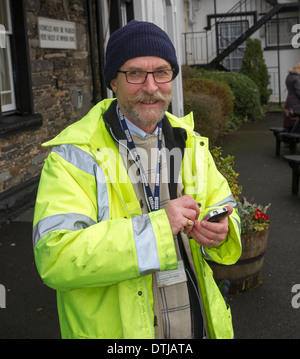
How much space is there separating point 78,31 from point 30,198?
3.48 m

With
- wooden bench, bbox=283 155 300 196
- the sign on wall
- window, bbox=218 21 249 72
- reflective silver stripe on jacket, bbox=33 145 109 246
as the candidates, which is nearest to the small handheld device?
reflective silver stripe on jacket, bbox=33 145 109 246

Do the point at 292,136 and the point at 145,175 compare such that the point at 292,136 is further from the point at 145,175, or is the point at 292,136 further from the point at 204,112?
the point at 145,175

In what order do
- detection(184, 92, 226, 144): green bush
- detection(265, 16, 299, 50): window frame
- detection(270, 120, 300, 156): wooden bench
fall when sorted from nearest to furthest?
detection(270, 120, 300, 156): wooden bench, detection(184, 92, 226, 144): green bush, detection(265, 16, 299, 50): window frame

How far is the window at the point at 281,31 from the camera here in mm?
23578

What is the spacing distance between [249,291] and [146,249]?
3418 mm

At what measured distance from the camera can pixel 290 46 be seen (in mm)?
23125

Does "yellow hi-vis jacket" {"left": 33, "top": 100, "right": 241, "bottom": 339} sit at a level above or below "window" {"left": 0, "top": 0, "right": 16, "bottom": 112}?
below

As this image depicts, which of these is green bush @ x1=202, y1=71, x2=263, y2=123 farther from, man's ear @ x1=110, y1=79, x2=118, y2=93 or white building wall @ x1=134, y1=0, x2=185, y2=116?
man's ear @ x1=110, y1=79, x2=118, y2=93

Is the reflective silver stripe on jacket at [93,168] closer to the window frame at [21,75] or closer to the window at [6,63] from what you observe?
the window frame at [21,75]

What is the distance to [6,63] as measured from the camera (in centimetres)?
789

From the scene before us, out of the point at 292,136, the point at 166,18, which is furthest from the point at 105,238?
the point at 166,18

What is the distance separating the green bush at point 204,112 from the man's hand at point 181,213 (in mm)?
9962

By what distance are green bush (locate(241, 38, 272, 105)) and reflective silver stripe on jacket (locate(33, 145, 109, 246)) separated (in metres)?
20.2

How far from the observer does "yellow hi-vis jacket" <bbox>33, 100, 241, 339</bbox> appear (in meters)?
1.85
